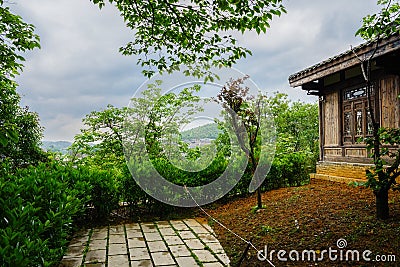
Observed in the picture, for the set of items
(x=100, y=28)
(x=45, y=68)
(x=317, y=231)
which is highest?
(x=100, y=28)

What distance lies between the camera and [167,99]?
585cm

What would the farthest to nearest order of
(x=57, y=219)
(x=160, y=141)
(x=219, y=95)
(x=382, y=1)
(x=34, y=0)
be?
(x=160, y=141), (x=219, y=95), (x=34, y=0), (x=382, y=1), (x=57, y=219)

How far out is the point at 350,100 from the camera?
7887mm

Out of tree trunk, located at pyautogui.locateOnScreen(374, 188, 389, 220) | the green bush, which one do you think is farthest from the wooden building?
tree trunk, located at pyautogui.locateOnScreen(374, 188, 389, 220)

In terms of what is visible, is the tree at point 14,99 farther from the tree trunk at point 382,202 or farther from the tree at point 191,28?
the tree trunk at point 382,202

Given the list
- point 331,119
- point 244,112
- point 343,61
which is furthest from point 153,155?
Answer: point 331,119

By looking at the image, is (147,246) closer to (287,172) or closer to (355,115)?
(287,172)

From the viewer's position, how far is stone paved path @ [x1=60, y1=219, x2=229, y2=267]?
3273 mm

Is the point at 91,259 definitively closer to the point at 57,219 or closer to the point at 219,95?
the point at 57,219

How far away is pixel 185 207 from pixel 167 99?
83.3 inches

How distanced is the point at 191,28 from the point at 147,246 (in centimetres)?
293

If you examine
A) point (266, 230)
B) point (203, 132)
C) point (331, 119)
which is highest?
point (331, 119)

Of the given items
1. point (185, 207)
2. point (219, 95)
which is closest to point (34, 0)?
point (219, 95)

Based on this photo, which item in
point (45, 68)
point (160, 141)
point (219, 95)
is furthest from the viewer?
point (160, 141)
